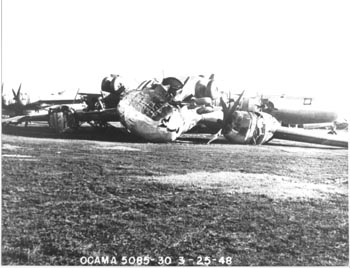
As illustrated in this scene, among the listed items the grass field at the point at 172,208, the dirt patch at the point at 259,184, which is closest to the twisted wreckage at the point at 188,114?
the grass field at the point at 172,208

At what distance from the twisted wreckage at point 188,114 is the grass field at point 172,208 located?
1365 mm

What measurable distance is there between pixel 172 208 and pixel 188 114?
3.52 m

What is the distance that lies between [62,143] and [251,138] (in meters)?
3.97

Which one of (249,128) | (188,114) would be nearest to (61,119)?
(188,114)

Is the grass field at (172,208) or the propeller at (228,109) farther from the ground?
the propeller at (228,109)

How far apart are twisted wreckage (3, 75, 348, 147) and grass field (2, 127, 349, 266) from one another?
137 centimetres

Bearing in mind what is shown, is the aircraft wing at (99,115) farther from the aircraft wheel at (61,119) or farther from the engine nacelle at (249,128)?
the engine nacelle at (249,128)

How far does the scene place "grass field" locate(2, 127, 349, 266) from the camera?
192 inches

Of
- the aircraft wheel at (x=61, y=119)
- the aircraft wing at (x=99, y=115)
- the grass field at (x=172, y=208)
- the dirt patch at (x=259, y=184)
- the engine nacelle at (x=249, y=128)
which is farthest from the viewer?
the aircraft wing at (x=99, y=115)

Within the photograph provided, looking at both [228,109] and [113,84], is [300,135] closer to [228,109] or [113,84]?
[228,109]

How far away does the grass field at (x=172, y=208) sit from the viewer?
4.87 meters

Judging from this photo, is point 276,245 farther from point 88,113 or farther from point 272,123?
point 88,113

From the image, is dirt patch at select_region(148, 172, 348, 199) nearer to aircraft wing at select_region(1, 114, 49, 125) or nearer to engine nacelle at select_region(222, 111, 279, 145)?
engine nacelle at select_region(222, 111, 279, 145)

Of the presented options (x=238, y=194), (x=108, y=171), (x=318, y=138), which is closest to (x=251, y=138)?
(x=318, y=138)
